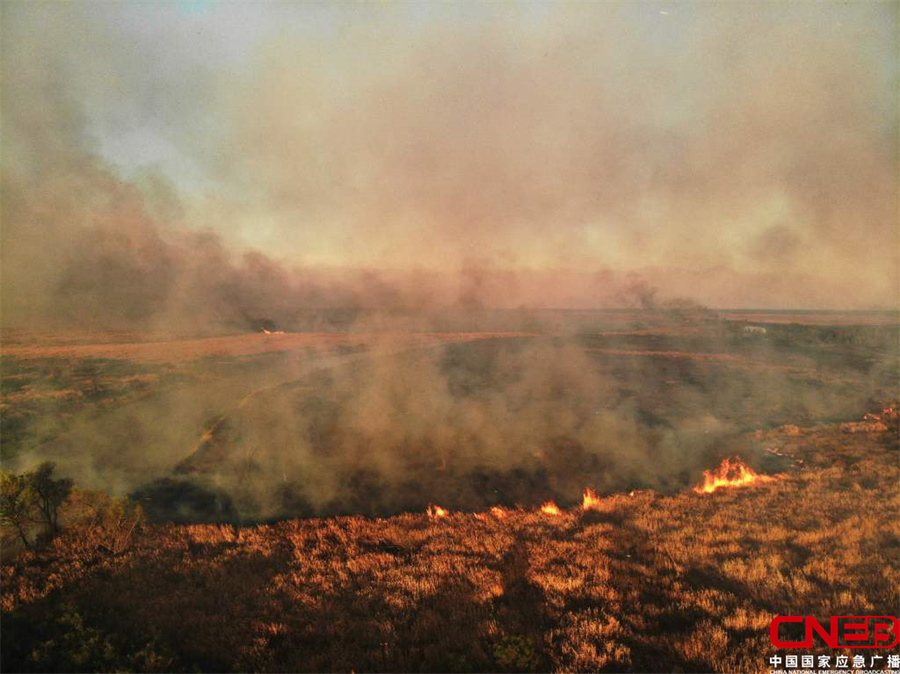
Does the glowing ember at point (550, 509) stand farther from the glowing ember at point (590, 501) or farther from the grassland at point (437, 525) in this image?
the glowing ember at point (590, 501)

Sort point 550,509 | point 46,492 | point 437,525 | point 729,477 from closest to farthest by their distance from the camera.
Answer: point 46,492 < point 437,525 < point 550,509 < point 729,477

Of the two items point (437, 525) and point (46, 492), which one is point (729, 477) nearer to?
point (437, 525)

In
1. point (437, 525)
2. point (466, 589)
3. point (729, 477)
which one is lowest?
point (729, 477)

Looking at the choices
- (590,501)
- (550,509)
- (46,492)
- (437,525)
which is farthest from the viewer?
(590,501)

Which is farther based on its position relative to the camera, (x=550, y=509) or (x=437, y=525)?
(x=550, y=509)

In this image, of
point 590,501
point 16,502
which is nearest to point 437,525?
point 590,501

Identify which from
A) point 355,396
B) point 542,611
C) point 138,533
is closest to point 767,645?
point 542,611

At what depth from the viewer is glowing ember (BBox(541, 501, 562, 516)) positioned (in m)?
9.95

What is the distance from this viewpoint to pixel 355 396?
21.9 metres

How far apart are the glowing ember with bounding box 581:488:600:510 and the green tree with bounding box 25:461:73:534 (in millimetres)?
12293

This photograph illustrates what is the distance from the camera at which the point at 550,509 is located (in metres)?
10.2

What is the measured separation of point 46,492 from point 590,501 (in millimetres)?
12866

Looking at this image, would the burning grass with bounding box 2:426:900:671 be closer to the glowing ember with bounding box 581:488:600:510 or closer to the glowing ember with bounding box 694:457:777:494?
the glowing ember with bounding box 581:488:600:510

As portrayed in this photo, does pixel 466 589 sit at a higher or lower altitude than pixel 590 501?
higher
